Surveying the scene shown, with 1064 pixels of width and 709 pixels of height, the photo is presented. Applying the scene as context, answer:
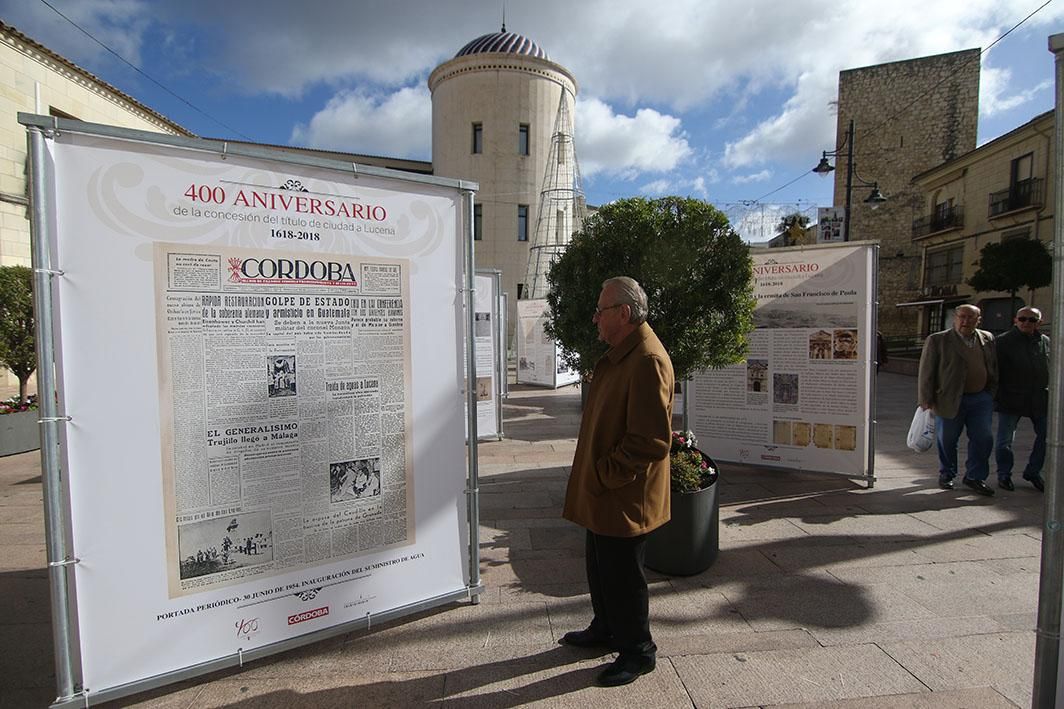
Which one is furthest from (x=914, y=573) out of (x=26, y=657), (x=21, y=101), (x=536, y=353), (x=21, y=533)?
(x=21, y=101)

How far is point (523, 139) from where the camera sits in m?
31.0

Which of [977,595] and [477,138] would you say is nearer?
[977,595]

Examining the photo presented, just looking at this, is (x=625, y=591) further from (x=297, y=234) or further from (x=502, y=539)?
(x=297, y=234)

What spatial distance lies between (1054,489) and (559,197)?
1144 inches

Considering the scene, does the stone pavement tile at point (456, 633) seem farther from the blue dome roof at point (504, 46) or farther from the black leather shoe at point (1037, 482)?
the blue dome roof at point (504, 46)

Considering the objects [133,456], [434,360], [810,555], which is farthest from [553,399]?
[133,456]

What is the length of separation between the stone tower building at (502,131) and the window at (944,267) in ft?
70.8

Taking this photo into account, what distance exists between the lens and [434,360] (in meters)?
3.24

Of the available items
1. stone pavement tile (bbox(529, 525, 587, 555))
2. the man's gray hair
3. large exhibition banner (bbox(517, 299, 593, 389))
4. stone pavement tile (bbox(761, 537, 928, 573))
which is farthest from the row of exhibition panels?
large exhibition banner (bbox(517, 299, 593, 389))

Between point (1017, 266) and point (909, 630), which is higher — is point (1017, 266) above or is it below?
above

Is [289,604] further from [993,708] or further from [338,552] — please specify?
[993,708]

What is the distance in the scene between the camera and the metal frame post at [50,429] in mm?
2189

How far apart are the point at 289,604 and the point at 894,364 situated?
73.7 feet

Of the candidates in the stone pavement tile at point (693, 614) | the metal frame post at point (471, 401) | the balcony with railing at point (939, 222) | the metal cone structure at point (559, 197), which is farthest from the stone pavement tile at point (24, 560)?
the balcony with railing at point (939, 222)
